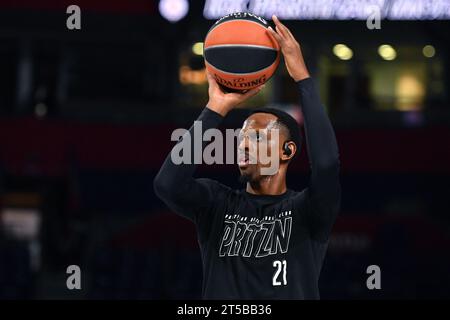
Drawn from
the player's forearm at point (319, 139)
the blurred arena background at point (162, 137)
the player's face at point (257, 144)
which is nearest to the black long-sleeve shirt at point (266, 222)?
the player's forearm at point (319, 139)

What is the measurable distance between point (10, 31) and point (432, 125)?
8.21 metres

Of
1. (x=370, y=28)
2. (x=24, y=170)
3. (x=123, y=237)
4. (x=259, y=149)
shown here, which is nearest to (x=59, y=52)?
(x=24, y=170)

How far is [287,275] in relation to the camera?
14.4ft

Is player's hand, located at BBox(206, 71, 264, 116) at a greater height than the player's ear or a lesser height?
greater

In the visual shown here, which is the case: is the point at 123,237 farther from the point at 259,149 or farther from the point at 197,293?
the point at 259,149

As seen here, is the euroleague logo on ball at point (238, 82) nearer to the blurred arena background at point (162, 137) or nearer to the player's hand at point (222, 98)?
the player's hand at point (222, 98)

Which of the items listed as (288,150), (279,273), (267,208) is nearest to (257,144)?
(288,150)

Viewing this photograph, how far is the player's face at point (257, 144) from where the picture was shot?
4.46 meters

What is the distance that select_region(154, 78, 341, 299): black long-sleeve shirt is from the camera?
4.30 m

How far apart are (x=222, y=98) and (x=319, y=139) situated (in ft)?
1.69

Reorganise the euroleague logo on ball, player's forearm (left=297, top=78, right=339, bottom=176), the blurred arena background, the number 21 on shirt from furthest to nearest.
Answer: the blurred arena background, the euroleague logo on ball, the number 21 on shirt, player's forearm (left=297, top=78, right=339, bottom=176)

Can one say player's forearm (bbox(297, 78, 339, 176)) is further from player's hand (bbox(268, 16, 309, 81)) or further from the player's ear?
the player's ear

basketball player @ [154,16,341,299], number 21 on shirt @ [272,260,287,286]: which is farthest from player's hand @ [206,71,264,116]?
number 21 on shirt @ [272,260,287,286]

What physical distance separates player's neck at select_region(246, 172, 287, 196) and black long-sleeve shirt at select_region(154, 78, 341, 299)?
3 cm
